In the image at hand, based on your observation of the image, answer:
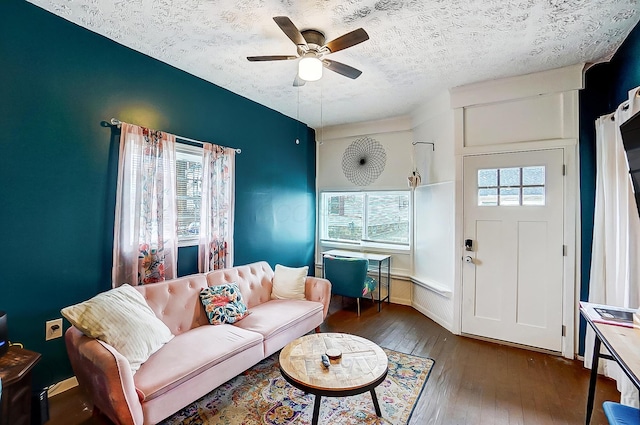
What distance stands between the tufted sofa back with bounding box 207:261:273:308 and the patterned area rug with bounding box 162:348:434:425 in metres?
0.76

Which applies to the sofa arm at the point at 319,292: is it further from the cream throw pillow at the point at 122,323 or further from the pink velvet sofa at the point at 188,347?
the cream throw pillow at the point at 122,323

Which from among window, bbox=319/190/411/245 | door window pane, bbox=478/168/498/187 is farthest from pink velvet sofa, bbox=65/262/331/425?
door window pane, bbox=478/168/498/187

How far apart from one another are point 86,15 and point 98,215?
4.71ft

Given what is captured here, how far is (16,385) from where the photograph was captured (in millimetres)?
1537

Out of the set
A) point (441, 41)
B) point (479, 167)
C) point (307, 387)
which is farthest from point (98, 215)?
point (479, 167)

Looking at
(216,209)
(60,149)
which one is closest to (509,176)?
(216,209)

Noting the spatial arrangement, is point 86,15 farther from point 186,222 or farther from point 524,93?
point 524,93

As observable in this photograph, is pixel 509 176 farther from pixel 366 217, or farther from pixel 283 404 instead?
pixel 283 404

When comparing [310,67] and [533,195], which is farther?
[533,195]

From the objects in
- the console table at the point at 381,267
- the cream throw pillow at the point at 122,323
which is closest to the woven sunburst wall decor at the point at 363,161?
the console table at the point at 381,267

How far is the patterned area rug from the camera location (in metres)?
1.91

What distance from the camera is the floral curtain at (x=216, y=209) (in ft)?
9.86

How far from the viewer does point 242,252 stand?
359cm

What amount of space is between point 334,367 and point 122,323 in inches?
52.6
